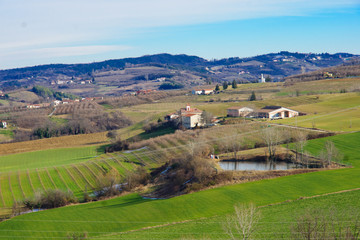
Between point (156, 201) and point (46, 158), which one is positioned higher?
point (156, 201)

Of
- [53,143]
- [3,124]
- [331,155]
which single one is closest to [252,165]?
[331,155]

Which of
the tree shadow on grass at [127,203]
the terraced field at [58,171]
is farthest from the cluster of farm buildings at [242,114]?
the tree shadow on grass at [127,203]

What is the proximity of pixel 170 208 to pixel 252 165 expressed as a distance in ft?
59.2

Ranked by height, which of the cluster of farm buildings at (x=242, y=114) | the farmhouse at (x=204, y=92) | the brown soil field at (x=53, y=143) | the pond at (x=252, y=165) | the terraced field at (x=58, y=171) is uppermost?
the farmhouse at (x=204, y=92)

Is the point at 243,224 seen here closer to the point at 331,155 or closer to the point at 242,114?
the point at 331,155

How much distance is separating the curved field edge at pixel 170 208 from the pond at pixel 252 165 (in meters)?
7.83

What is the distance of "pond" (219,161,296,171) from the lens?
4691cm

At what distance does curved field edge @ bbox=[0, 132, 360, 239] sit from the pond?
783 centimetres

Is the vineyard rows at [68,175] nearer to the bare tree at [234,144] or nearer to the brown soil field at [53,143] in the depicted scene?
the bare tree at [234,144]

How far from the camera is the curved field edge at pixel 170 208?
107 ft

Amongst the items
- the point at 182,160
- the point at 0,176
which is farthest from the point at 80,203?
the point at 0,176

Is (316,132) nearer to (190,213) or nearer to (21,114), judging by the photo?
(190,213)

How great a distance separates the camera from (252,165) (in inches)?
1941

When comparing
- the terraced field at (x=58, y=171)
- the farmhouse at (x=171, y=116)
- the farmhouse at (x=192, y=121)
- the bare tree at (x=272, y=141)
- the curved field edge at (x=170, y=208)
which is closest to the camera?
the curved field edge at (x=170, y=208)
